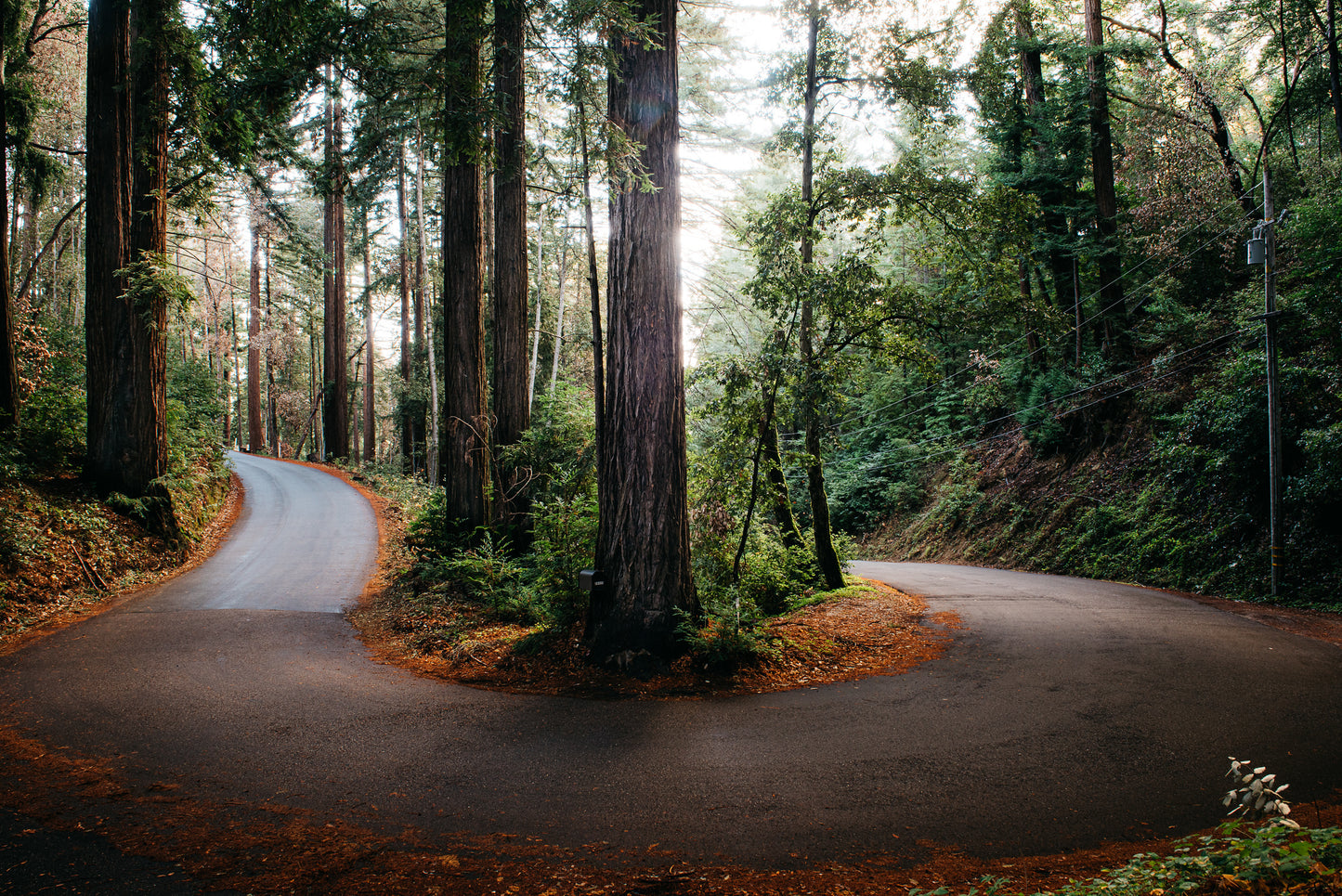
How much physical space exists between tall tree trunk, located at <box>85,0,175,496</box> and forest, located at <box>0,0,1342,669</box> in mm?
58

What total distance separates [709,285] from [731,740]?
416 inches

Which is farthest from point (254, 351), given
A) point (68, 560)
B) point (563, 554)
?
point (563, 554)

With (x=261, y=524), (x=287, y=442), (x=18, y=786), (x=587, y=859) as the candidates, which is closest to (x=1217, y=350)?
(x=587, y=859)

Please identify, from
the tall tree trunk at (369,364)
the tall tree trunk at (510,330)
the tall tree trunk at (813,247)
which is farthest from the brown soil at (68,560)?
the tall tree trunk at (369,364)

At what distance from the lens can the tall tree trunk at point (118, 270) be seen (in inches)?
408

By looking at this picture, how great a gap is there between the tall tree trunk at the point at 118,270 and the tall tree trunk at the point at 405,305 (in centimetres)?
970

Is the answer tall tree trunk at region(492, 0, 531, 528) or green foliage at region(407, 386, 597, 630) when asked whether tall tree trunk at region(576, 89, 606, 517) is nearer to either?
green foliage at region(407, 386, 597, 630)

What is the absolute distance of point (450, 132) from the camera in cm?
686

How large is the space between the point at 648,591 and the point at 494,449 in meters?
5.53

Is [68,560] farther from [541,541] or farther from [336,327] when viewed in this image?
[336,327]

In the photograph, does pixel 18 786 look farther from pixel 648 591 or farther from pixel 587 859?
pixel 648 591

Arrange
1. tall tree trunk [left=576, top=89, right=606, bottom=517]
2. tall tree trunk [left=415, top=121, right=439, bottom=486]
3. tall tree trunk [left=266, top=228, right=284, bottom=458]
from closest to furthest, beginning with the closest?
tall tree trunk [left=576, top=89, right=606, bottom=517]
tall tree trunk [left=415, top=121, right=439, bottom=486]
tall tree trunk [left=266, top=228, right=284, bottom=458]

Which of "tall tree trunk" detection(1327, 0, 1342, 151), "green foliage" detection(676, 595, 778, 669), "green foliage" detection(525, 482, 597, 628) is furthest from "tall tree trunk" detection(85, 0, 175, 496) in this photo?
"tall tree trunk" detection(1327, 0, 1342, 151)

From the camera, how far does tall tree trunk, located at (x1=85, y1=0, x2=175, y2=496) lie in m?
10.4
